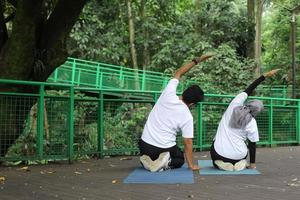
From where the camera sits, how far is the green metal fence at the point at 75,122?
29.1 ft

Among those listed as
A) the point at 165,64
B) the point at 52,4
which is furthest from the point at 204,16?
the point at 52,4

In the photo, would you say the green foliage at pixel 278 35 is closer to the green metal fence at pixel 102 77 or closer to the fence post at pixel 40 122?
the green metal fence at pixel 102 77

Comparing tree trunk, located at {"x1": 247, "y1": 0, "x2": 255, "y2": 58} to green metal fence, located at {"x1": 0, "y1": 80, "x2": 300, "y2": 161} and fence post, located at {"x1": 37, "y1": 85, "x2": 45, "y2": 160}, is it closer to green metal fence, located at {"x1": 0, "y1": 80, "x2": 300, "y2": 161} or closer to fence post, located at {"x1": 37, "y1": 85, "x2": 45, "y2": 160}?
green metal fence, located at {"x1": 0, "y1": 80, "x2": 300, "y2": 161}

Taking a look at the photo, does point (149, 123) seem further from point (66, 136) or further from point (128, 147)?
point (128, 147)

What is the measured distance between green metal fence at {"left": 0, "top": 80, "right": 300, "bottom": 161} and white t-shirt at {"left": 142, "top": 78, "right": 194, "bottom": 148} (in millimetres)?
2124

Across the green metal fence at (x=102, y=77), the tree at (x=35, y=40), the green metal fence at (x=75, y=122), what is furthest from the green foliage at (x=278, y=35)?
the tree at (x=35, y=40)

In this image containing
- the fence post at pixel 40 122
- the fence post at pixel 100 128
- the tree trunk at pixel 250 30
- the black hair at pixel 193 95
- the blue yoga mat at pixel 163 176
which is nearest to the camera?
the blue yoga mat at pixel 163 176

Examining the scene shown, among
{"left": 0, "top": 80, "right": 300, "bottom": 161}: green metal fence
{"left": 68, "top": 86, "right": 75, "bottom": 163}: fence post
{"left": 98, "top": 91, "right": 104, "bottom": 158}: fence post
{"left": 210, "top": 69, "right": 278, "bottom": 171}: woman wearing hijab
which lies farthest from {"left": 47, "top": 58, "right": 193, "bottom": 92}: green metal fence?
{"left": 210, "top": 69, "right": 278, "bottom": 171}: woman wearing hijab

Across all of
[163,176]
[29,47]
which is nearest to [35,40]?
[29,47]

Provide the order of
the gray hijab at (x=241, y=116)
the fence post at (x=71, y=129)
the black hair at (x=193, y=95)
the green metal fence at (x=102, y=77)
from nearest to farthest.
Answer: the black hair at (x=193, y=95) → the gray hijab at (x=241, y=116) → the fence post at (x=71, y=129) → the green metal fence at (x=102, y=77)

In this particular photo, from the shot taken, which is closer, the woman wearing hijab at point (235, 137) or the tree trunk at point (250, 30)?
the woman wearing hijab at point (235, 137)

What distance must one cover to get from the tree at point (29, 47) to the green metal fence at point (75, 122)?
0.07 ft

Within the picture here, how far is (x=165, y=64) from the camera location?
25.2 meters

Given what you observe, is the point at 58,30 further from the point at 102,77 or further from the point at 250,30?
the point at 250,30
